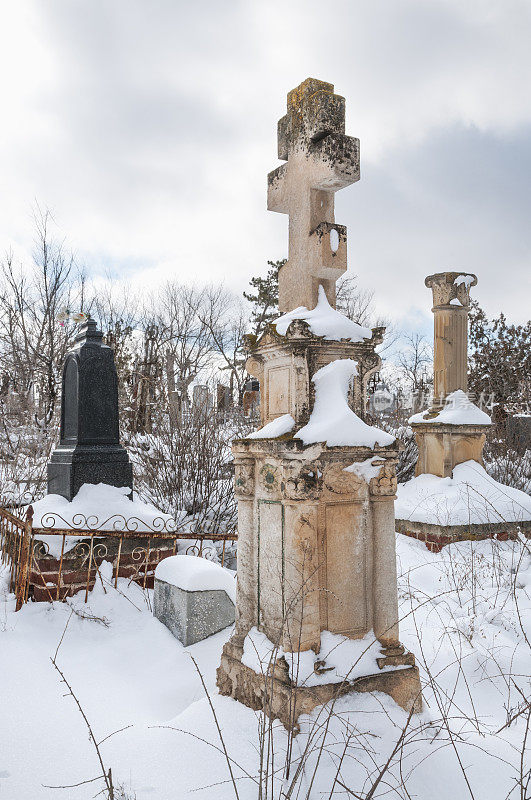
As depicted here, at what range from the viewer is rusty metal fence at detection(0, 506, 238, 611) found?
480 cm

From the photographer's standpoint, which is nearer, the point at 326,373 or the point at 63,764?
the point at 63,764

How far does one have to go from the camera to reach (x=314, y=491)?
2.88 meters

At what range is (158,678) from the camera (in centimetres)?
379

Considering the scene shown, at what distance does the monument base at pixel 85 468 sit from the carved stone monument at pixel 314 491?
308 centimetres

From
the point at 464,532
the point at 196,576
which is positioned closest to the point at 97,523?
the point at 196,576

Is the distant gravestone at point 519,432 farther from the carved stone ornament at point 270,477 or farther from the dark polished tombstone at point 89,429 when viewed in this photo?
the carved stone ornament at point 270,477

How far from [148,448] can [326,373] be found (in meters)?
5.79

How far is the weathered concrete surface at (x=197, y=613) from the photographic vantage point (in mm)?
4211

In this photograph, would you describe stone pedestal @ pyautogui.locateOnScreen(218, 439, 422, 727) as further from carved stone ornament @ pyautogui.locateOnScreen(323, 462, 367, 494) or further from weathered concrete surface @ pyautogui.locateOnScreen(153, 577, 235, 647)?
weathered concrete surface @ pyautogui.locateOnScreen(153, 577, 235, 647)

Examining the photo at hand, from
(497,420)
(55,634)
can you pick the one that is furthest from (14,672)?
(497,420)

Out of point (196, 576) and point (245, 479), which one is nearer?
point (245, 479)

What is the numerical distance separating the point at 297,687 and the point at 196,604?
1775mm

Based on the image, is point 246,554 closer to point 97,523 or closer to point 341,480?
point 341,480

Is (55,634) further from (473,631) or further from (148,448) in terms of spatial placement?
(148,448)
